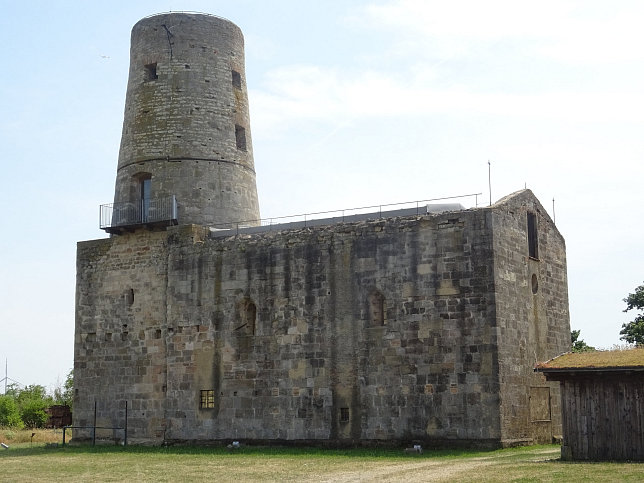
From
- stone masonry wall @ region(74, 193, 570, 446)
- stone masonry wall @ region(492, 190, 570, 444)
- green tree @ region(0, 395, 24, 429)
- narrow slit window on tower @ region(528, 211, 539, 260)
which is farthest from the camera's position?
green tree @ region(0, 395, 24, 429)

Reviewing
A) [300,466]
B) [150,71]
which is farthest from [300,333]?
[150,71]

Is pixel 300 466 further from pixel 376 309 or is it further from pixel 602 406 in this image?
pixel 602 406

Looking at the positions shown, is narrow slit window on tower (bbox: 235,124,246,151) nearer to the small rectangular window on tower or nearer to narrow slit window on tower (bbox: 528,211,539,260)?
the small rectangular window on tower

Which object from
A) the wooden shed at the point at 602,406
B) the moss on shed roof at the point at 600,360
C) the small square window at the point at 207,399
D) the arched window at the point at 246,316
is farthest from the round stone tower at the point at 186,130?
the wooden shed at the point at 602,406

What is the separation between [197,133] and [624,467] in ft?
59.7

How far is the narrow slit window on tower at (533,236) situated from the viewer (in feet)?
92.4

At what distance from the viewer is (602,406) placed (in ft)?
67.3

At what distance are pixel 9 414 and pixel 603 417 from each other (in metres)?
33.0

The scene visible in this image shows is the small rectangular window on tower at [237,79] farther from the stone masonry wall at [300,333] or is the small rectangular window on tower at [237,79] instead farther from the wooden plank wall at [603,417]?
the wooden plank wall at [603,417]

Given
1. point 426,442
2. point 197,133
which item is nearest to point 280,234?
point 197,133

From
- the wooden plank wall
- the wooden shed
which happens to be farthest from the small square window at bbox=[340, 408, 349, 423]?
the wooden plank wall

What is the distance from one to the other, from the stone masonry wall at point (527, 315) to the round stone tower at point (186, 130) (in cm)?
915

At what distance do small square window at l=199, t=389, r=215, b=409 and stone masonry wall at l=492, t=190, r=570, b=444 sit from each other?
28.9 ft

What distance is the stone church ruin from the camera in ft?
82.8
